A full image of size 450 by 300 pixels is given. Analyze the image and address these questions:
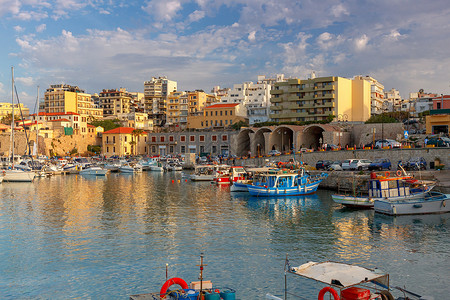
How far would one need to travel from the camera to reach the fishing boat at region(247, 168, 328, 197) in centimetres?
4044

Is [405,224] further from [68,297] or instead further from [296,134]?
[296,134]

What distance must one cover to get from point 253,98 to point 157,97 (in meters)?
40.6

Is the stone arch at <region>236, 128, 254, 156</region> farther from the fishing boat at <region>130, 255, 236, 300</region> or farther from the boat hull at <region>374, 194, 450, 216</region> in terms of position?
the fishing boat at <region>130, 255, 236, 300</region>

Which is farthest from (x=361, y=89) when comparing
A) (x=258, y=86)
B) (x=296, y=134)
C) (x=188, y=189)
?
(x=188, y=189)

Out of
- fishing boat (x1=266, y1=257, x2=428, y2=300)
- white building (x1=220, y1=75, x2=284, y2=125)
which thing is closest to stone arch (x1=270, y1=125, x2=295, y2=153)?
white building (x1=220, y1=75, x2=284, y2=125)

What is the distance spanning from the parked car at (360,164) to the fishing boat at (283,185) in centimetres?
653

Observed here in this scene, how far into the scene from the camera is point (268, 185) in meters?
40.7

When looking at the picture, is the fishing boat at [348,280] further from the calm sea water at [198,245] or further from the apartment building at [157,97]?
the apartment building at [157,97]

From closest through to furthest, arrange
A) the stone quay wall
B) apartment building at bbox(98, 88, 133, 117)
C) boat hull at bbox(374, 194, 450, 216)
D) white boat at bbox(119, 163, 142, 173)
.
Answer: boat hull at bbox(374, 194, 450, 216), the stone quay wall, white boat at bbox(119, 163, 142, 173), apartment building at bbox(98, 88, 133, 117)

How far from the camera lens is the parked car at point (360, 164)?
1779 inches

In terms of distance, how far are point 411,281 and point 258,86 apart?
9774 centimetres

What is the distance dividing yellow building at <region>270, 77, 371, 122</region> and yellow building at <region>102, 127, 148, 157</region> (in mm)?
36479

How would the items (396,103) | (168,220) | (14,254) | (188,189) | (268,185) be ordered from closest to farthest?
(14,254), (168,220), (268,185), (188,189), (396,103)

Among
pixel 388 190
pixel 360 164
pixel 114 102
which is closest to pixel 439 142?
pixel 360 164
